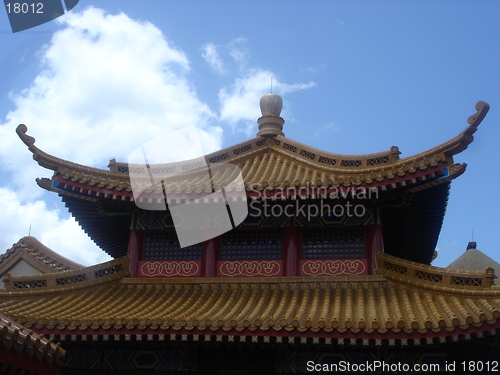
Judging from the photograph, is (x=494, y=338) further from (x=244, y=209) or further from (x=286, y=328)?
(x=244, y=209)

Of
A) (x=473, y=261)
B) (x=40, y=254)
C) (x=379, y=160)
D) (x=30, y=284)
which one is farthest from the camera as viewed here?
(x=473, y=261)

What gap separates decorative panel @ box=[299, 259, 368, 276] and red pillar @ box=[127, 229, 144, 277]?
3900 mm

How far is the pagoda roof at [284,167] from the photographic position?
11164mm

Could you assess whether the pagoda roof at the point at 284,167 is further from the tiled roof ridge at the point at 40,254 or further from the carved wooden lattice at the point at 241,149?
the tiled roof ridge at the point at 40,254

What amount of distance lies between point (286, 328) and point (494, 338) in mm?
3555

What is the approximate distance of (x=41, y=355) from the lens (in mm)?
7320

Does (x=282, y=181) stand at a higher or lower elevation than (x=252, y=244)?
higher

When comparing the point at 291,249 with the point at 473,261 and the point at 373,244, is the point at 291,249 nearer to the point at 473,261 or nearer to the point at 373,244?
the point at 373,244

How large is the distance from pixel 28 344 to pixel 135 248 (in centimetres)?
628

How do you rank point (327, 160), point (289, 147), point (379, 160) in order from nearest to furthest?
1. point (379, 160)
2. point (327, 160)
3. point (289, 147)

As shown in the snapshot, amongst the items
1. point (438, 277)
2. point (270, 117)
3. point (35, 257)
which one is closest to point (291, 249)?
point (438, 277)

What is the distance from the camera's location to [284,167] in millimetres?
14383

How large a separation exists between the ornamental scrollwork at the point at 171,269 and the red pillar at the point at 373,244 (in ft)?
12.9

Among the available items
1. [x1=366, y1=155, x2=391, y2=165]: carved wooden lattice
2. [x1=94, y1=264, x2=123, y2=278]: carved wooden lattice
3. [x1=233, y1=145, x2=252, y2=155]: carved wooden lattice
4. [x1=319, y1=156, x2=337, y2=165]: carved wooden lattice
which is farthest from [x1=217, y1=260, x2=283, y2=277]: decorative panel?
[x1=233, y1=145, x2=252, y2=155]: carved wooden lattice
